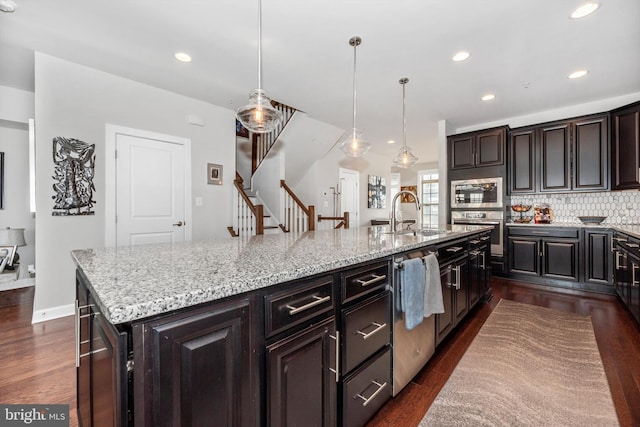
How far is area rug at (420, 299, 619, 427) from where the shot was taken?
152 cm

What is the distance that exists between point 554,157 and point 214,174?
511cm

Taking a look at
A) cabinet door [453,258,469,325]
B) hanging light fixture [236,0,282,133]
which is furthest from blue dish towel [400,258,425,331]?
hanging light fixture [236,0,282,133]

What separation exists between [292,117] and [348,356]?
14.3 feet

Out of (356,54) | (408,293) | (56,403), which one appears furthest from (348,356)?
(356,54)

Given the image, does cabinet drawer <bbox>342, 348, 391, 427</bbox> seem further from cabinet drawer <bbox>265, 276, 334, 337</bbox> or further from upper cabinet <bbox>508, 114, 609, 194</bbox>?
upper cabinet <bbox>508, 114, 609, 194</bbox>

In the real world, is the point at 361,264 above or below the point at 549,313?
above

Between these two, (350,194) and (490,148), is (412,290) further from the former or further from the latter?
(350,194)

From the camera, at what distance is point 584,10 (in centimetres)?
232

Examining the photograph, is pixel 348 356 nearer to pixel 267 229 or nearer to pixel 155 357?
pixel 155 357

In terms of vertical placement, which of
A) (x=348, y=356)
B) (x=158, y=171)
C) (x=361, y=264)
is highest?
(x=158, y=171)

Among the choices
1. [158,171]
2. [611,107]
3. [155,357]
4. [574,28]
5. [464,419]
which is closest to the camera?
[155,357]

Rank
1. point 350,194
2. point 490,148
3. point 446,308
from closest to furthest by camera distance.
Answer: point 446,308
point 490,148
point 350,194

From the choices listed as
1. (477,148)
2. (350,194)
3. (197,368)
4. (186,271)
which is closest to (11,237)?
(186,271)

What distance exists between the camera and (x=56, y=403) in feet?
5.44
